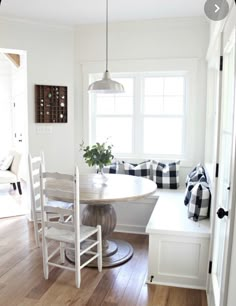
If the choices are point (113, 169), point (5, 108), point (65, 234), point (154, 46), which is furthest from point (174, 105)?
point (5, 108)

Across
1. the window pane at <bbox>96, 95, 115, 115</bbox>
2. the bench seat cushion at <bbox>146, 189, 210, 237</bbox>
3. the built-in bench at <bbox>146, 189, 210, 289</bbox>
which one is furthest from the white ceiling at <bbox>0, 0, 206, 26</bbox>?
the built-in bench at <bbox>146, 189, 210, 289</bbox>

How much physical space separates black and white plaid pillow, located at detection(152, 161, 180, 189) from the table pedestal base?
1.01 meters

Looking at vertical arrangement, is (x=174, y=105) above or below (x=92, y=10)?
below

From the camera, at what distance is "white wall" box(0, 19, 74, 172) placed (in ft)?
13.1

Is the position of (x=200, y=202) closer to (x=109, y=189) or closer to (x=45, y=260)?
(x=109, y=189)

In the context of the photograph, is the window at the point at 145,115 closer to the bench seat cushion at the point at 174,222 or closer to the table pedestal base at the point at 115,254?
the bench seat cushion at the point at 174,222

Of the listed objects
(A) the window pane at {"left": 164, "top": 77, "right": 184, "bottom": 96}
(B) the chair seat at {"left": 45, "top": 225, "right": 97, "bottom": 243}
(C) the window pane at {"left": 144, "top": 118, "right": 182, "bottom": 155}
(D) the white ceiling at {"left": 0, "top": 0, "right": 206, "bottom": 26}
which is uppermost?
(D) the white ceiling at {"left": 0, "top": 0, "right": 206, "bottom": 26}

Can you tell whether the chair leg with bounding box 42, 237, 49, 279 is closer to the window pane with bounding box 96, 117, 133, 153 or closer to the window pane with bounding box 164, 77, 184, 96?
the window pane with bounding box 96, 117, 133, 153

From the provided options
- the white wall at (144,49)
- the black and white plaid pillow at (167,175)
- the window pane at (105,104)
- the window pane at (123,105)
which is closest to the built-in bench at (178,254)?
the white wall at (144,49)

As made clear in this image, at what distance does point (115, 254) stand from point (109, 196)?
88 centimetres

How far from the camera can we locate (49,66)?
4199 millimetres

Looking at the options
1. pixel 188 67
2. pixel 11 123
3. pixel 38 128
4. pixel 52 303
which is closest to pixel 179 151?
pixel 188 67

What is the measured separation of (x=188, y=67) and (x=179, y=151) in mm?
1149

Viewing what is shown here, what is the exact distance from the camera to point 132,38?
4.11 metres
